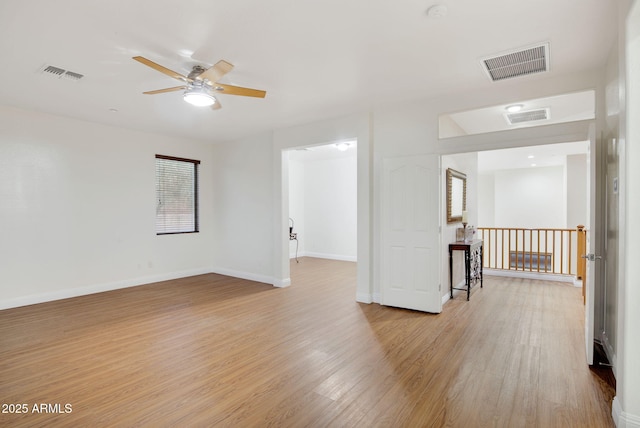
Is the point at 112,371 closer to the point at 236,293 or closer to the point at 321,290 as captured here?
the point at 236,293

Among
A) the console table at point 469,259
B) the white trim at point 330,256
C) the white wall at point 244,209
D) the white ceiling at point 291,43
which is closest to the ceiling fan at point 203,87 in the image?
the white ceiling at point 291,43

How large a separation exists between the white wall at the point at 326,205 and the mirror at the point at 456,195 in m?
3.33

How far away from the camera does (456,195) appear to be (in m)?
5.21

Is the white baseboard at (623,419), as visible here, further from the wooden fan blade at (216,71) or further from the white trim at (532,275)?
the white trim at (532,275)

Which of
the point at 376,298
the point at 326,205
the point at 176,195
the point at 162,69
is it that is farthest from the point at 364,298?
the point at 326,205

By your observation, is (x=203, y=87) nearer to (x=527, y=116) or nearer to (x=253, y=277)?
(x=253, y=277)

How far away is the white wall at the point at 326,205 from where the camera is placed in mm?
8672

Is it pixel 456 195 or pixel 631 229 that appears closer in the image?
pixel 631 229

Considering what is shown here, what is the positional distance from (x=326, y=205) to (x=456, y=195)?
4408mm

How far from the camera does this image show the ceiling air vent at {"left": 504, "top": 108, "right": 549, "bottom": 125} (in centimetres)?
451

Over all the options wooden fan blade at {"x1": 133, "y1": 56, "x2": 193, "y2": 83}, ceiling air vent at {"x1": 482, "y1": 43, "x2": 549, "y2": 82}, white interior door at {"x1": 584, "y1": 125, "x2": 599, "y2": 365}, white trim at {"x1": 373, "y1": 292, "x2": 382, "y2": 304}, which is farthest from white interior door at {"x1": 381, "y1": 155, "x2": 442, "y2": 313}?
wooden fan blade at {"x1": 133, "y1": 56, "x2": 193, "y2": 83}

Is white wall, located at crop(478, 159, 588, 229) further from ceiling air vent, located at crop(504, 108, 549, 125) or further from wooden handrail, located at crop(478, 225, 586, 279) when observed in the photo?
ceiling air vent, located at crop(504, 108, 549, 125)

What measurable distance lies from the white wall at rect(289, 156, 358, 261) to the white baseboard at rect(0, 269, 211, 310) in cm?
367

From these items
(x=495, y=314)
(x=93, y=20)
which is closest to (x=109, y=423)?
(x=93, y=20)
